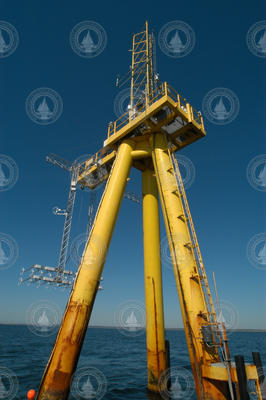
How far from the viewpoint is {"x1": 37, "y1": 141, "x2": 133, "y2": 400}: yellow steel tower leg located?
28.2ft

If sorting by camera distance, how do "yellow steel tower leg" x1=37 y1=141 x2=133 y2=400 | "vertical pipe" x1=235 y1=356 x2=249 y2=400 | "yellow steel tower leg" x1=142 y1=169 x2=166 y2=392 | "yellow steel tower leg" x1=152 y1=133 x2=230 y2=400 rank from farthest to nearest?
1. "yellow steel tower leg" x1=142 y1=169 x2=166 y2=392
2. "yellow steel tower leg" x1=37 y1=141 x2=133 y2=400
3. "yellow steel tower leg" x1=152 y1=133 x2=230 y2=400
4. "vertical pipe" x1=235 y1=356 x2=249 y2=400

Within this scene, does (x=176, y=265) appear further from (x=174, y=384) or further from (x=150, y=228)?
(x=174, y=384)

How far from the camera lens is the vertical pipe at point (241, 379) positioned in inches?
256

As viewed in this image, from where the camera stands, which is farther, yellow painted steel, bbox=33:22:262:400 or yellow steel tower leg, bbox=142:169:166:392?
yellow steel tower leg, bbox=142:169:166:392

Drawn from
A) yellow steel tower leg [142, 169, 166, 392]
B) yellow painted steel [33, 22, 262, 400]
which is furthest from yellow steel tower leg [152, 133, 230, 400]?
yellow steel tower leg [142, 169, 166, 392]

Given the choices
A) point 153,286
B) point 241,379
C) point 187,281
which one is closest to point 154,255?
point 153,286

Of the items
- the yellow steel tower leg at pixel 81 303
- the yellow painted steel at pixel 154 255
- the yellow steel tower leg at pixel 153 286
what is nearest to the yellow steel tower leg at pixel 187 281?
the yellow painted steel at pixel 154 255

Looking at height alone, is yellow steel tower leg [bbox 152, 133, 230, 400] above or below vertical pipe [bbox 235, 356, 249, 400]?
above

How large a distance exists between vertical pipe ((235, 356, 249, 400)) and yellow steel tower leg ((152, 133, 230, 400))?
150cm

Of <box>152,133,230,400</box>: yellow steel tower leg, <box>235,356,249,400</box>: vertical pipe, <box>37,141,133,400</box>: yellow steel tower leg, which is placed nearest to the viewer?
<box>235,356,249,400</box>: vertical pipe

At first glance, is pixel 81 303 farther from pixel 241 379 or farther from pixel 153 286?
pixel 241 379

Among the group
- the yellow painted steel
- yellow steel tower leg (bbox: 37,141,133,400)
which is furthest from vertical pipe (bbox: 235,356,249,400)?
yellow steel tower leg (bbox: 37,141,133,400)

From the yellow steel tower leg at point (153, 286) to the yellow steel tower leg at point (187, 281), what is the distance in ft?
10.0

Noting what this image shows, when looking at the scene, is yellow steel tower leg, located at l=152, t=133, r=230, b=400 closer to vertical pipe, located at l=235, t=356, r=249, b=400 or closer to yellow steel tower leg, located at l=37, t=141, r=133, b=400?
vertical pipe, located at l=235, t=356, r=249, b=400
